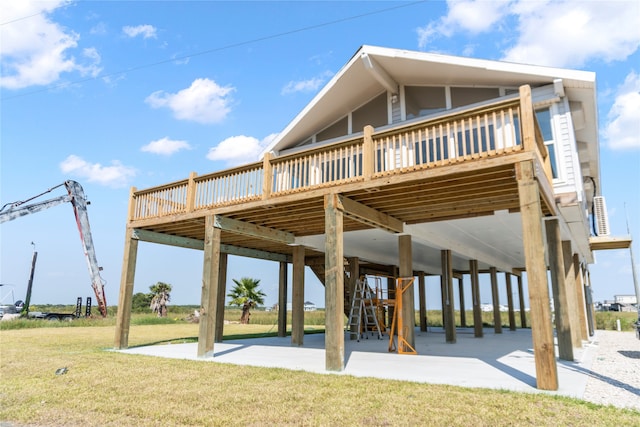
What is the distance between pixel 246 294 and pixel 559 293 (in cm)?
2516

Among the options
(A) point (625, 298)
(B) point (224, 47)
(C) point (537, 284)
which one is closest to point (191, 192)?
(B) point (224, 47)

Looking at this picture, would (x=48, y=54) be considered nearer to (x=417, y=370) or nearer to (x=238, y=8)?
(x=238, y=8)

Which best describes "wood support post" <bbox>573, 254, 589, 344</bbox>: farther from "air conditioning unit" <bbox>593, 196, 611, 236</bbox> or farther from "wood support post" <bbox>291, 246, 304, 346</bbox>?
"wood support post" <bbox>291, 246, 304, 346</bbox>

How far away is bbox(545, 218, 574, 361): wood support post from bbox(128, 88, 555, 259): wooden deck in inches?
46.8

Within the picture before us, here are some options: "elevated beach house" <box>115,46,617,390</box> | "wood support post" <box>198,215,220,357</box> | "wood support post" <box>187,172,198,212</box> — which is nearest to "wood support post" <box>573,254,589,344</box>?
"elevated beach house" <box>115,46,617,390</box>

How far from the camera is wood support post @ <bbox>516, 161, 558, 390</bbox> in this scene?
19.7ft

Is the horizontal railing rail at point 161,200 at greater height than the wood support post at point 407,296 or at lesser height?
greater

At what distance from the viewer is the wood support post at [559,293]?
9.45m

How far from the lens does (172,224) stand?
1203 centimetres

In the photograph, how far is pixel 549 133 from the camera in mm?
10078

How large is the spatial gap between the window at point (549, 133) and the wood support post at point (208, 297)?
29.4 feet

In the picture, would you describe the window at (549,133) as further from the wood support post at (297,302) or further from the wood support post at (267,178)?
the wood support post at (297,302)

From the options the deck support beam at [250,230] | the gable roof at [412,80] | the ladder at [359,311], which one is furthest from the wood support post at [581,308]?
the deck support beam at [250,230]

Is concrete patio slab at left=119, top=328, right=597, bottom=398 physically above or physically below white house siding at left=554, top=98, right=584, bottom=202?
below
